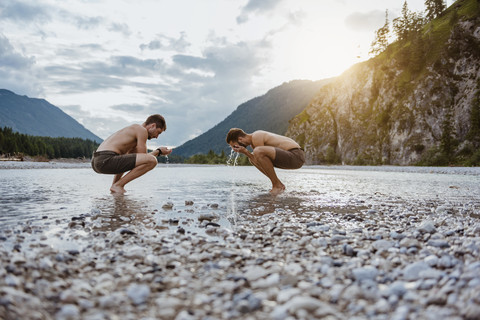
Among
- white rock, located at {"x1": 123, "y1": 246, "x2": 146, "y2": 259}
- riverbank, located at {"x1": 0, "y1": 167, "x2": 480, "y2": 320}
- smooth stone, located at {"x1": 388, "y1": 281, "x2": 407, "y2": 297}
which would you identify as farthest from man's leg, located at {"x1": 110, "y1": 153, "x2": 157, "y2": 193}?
smooth stone, located at {"x1": 388, "y1": 281, "x2": 407, "y2": 297}

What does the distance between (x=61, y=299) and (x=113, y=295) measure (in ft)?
1.18

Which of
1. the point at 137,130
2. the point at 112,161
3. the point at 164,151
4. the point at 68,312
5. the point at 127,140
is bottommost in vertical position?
the point at 68,312

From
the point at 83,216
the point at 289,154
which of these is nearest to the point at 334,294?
the point at 83,216

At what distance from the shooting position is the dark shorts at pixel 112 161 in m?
8.55

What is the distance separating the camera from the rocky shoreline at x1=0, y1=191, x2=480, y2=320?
2145 mm

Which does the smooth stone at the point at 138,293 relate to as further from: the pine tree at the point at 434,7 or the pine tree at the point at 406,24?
the pine tree at the point at 434,7

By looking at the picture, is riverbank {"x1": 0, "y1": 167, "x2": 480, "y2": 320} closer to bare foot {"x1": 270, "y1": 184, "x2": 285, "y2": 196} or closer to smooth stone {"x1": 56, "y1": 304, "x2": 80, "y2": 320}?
smooth stone {"x1": 56, "y1": 304, "x2": 80, "y2": 320}

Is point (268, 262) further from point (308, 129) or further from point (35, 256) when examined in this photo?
point (308, 129)

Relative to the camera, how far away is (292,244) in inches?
148

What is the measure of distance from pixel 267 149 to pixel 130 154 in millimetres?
4036

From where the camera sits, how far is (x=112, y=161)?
8.56 meters

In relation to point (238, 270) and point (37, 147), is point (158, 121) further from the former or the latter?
point (37, 147)

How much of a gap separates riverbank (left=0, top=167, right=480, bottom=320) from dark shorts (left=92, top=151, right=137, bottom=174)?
142 inches

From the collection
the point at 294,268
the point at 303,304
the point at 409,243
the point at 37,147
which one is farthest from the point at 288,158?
the point at 37,147
